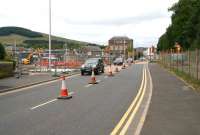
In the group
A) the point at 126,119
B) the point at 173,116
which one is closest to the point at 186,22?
the point at 173,116

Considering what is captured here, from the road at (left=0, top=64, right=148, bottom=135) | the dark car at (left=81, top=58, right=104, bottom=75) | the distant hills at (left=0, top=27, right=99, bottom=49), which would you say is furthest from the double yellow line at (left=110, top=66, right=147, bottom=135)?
the distant hills at (left=0, top=27, right=99, bottom=49)

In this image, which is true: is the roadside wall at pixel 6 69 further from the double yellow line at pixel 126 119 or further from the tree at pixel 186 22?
the tree at pixel 186 22

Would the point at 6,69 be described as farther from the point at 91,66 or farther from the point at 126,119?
the point at 126,119

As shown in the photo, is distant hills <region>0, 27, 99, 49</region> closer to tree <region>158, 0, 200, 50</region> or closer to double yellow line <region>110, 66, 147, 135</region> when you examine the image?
tree <region>158, 0, 200, 50</region>

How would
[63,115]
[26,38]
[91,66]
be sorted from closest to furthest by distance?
[63,115], [91,66], [26,38]

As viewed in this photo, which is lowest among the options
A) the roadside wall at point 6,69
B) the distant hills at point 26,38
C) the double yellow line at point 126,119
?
the double yellow line at point 126,119

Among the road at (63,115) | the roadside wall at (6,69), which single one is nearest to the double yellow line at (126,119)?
the road at (63,115)

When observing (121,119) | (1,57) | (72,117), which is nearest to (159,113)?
(121,119)

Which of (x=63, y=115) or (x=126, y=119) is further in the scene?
(x=63, y=115)

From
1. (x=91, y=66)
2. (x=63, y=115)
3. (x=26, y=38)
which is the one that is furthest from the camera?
(x=26, y=38)

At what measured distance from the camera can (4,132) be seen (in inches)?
378

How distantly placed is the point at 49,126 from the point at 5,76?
2193cm

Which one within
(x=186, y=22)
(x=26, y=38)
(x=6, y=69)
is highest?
(x=186, y=22)

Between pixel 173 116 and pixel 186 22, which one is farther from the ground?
pixel 186 22
